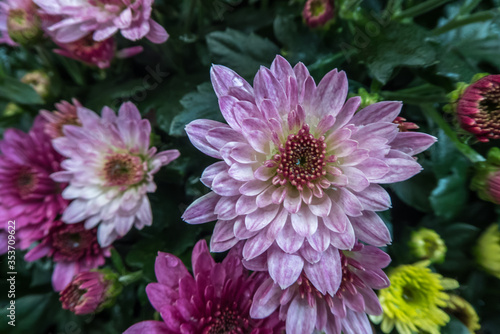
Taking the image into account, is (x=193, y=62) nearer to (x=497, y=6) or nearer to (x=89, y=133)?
(x=89, y=133)

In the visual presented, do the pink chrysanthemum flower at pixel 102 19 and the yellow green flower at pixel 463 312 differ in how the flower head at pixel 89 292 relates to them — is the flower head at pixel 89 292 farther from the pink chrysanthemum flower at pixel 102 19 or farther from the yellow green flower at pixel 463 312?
the yellow green flower at pixel 463 312

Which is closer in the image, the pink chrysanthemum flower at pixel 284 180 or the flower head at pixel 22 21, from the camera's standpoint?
the pink chrysanthemum flower at pixel 284 180

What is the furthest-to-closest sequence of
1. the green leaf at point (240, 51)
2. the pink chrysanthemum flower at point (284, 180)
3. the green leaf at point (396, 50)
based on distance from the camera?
1. the green leaf at point (240, 51)
2. the green leaf at point (396, 50)
3. the pink chrysanthemum flower at point (284, 180)

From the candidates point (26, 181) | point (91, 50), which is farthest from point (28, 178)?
point (91, 50)

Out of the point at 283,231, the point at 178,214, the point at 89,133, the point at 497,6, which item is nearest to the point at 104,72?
the point at 89,133

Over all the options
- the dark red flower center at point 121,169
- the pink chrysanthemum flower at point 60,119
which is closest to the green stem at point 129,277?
the dark red flower center at point 121,169

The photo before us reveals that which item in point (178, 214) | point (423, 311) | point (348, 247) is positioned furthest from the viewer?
point (178, 214)

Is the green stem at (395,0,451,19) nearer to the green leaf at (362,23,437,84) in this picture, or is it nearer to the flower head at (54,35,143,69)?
the green leaf at (362,23,437,84)
